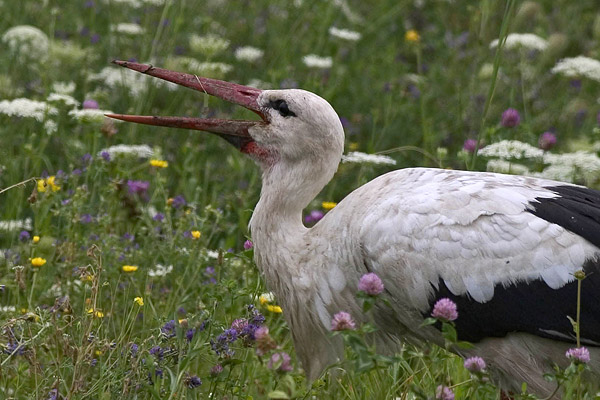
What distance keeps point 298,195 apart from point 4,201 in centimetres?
221

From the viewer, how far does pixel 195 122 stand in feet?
14.3

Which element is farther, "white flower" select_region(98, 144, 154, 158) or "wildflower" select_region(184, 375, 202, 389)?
"white flower" select_region(98, 144, 154, 158)

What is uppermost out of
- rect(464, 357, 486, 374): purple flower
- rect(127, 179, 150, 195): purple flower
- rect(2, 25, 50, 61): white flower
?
rect(464, 357, 486, 374): purple flower

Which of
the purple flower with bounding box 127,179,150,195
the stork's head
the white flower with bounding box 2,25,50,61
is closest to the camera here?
the stork's head

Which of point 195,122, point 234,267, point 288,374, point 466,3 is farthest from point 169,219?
point 466,3

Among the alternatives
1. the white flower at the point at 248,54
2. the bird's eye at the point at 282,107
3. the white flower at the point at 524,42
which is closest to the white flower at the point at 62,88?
the white flower at the point at 248,54

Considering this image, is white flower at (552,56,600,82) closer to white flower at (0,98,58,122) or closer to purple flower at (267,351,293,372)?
white flower at (0,98,58,122)

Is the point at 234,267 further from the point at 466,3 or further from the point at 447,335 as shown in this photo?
the point at 466,3

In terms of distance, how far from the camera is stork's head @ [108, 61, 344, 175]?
13.8 feet

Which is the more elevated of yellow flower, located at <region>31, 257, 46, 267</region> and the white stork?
the white stork

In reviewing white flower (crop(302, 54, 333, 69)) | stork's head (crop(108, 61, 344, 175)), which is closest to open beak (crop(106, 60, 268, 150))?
stork's head (crop(108, 61, 344, 175))

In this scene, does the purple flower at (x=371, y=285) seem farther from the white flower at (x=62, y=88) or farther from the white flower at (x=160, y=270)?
the white flower at (x=62, y=88)

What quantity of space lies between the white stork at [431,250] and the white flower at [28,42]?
2578mm

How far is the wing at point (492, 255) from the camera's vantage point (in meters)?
3.79
